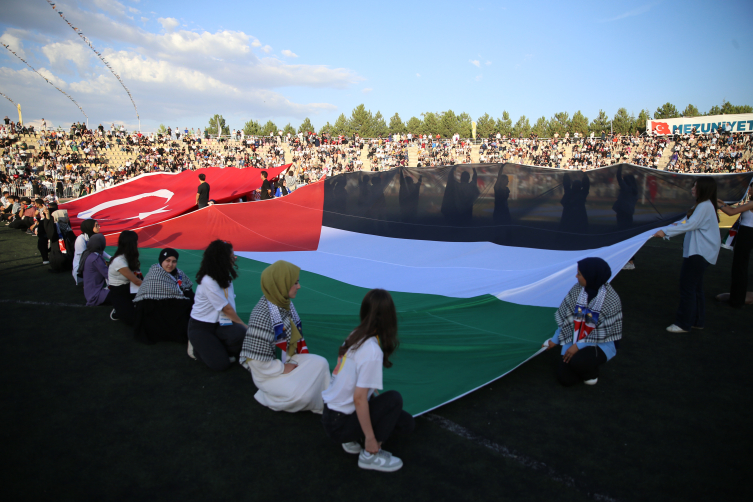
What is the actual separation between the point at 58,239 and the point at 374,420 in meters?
7.20

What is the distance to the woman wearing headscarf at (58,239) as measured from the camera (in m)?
7.07

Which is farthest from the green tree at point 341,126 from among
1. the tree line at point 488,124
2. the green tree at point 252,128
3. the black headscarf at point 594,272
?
the black headscarf at point 594,272

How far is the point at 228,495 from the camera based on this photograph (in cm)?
226

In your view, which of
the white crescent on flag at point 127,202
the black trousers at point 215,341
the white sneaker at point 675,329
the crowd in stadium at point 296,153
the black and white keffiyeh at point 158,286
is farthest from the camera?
the crowd in stadium at point 296,153

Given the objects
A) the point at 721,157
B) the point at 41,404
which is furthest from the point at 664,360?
the point at 721,157

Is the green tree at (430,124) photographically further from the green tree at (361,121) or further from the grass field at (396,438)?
the grass field at (396,438)

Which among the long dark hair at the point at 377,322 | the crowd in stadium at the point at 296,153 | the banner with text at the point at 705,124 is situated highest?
the banner with text at the point at 705,124

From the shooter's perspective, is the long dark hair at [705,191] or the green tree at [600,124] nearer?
the long dark hair at [705,191]

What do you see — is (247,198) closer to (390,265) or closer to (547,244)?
(390,265)

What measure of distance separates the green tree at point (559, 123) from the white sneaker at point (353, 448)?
215ft

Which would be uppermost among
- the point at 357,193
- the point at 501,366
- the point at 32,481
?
the point at 357,193

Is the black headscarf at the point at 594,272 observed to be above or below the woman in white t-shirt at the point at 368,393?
above

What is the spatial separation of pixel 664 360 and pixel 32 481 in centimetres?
454

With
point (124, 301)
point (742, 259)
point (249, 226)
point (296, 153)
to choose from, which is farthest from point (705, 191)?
point (296, 153)
